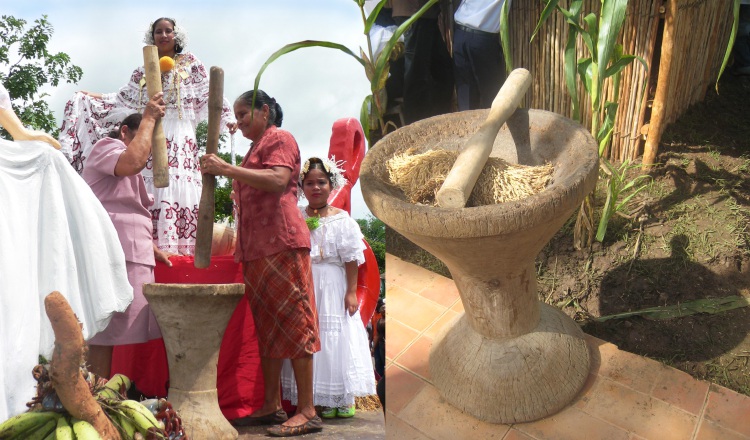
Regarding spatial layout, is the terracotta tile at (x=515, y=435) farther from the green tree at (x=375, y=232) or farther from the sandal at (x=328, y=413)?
the green tree at (x=375, y=232)

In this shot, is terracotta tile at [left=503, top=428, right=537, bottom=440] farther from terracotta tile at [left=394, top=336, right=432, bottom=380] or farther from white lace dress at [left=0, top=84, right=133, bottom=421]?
white lace dress at [left=0, top=84, right=133, bottom=421]

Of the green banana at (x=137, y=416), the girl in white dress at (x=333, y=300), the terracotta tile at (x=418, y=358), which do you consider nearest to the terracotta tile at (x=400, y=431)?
the girl in white dress at (x=333, y=300)

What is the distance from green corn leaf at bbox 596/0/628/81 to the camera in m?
2.38

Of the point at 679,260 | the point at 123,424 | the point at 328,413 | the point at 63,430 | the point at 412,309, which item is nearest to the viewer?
the point at 63,430

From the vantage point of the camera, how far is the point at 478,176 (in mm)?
2354

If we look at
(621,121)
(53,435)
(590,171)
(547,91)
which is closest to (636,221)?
(621,121)

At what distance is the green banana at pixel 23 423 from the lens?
1539 millimetres

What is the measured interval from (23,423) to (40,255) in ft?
1.29

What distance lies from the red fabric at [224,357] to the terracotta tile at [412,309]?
705mm

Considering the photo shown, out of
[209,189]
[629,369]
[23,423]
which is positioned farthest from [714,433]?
[23,423]

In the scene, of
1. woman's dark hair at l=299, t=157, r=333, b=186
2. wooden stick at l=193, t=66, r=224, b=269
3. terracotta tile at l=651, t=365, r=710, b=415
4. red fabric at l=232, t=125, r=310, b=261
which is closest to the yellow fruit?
wooden stick at l=193, t=66, r=224, b=269

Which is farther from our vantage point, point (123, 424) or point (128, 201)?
point (128, 201)

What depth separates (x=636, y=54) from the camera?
303 centimetres

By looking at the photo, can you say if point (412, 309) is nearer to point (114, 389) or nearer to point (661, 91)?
point (661, 91)
